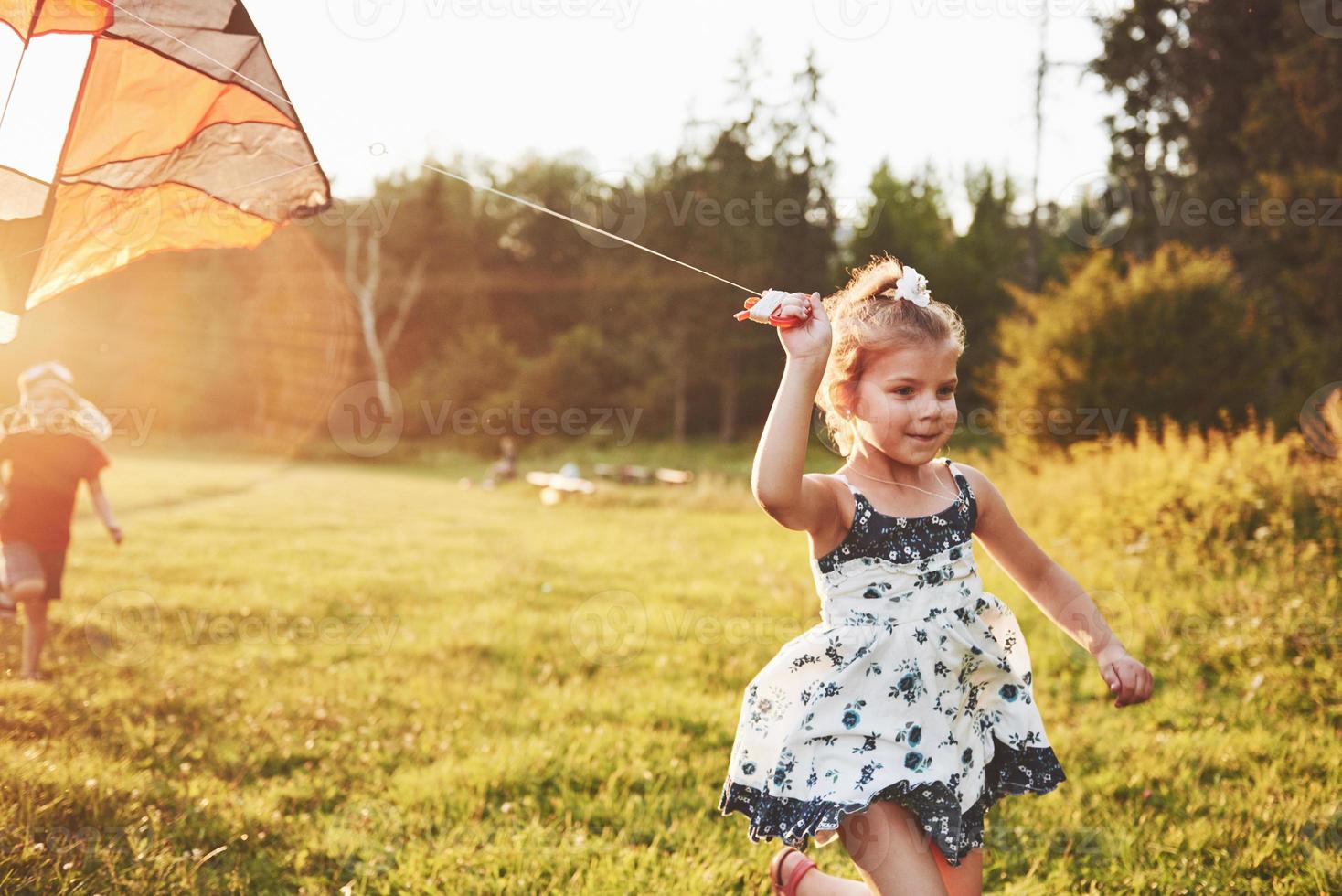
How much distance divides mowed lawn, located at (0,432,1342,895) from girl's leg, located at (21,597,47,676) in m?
0.17

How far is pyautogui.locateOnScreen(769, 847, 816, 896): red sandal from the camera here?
10.0 feet

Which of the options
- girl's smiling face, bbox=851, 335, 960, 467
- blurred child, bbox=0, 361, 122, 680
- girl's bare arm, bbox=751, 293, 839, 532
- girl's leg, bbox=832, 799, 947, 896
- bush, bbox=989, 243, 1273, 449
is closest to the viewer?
girl's bare arm, bbox=751, 293, 839, 532

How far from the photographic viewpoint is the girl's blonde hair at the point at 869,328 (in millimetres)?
2604

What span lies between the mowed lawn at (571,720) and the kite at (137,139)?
211cm

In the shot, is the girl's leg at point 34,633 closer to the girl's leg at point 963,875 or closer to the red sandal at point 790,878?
the red sandal at point 790,878

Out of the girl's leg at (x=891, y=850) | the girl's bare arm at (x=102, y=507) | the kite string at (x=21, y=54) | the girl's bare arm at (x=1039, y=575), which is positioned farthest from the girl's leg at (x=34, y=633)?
the girl's bare arm at (x=1039, y=575)

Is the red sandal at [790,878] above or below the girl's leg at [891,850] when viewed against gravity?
below

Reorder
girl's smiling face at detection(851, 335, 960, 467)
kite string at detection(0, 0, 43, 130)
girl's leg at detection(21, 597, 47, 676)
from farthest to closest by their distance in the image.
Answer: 1. girl's leg at detection(21, 597, 47, 676)
2. kite string at detection(0, 0, 43, 130)
3. girl's smiling face at detection(851, 335, 960, 467)

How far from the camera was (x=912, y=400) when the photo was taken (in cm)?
259

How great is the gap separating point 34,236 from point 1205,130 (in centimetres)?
2526

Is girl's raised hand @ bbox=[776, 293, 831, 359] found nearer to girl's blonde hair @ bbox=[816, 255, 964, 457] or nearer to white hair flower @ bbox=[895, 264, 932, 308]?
girl's blonde hair @ bbox=[816, 255, 964, 457]

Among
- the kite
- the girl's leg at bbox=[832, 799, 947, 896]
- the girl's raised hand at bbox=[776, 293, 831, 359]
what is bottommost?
the girl's leg at bbox=[832, 799, 947, 896]

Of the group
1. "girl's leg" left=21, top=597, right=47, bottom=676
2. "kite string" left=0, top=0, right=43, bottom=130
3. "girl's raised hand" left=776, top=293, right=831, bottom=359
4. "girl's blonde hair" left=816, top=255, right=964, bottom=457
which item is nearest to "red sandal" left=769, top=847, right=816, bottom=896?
"girl's blonde hair" left=816, top=255, right=964, bottom=457

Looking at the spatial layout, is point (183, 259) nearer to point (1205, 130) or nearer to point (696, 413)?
point (696, 413)
